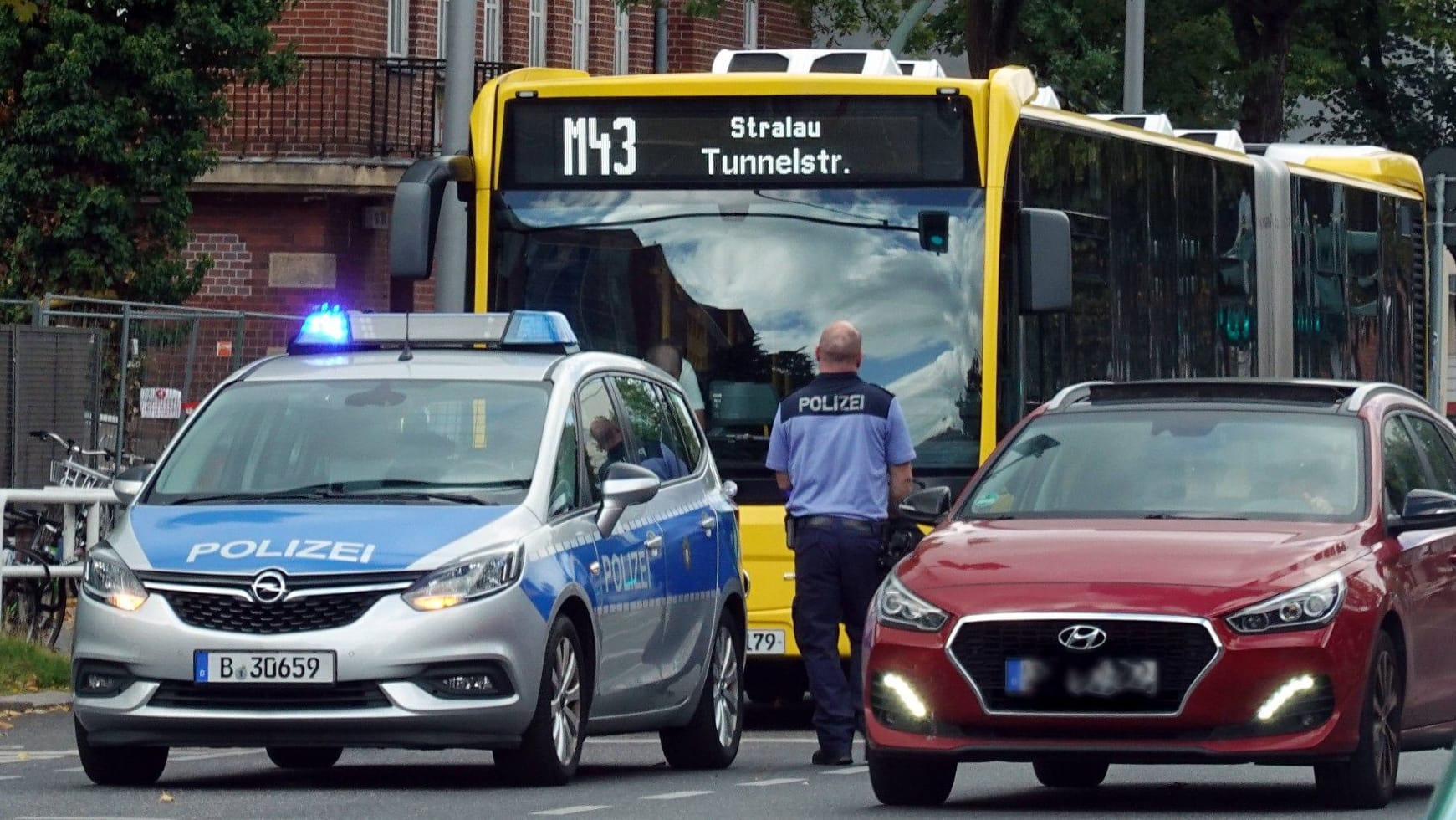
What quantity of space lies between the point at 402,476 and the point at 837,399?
1.96 metres

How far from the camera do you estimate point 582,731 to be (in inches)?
480

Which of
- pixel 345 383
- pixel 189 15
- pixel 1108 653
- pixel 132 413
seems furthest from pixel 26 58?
pixel 1108 653

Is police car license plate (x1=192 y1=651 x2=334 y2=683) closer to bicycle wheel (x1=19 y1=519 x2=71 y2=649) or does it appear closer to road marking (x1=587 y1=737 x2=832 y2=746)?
road marking (x1=587 y1=737 x2=832 y2=746)

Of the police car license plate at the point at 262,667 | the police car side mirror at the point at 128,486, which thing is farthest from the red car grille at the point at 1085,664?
the police car side mirror at the point at 128,486

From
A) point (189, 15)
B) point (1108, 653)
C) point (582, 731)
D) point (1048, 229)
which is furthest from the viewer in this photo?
point (189, 15)

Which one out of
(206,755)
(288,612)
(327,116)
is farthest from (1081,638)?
(327,116)

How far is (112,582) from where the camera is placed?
11.7 metres

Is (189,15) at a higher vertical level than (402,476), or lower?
higher

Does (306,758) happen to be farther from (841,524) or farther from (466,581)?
(841,524)

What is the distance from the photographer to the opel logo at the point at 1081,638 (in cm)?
1061

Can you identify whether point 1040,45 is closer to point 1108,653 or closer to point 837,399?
point 837,399

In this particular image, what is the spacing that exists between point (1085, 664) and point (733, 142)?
576 cm

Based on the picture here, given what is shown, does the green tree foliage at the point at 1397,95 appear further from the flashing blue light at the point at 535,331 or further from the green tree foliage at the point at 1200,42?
the flashing blue light at the point at 535,331

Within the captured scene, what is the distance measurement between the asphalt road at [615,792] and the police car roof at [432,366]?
4.91 feet
